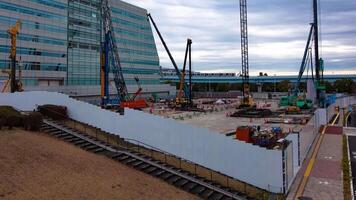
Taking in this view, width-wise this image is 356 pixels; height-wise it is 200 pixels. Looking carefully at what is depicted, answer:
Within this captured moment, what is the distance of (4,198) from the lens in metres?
11.6

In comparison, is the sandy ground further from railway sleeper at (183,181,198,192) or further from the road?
the road

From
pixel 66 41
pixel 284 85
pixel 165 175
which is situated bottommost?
pixel 165 175

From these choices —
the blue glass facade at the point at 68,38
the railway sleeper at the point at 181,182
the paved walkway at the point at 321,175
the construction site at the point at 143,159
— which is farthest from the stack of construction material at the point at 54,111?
the blue glass facade at the point at 68,38

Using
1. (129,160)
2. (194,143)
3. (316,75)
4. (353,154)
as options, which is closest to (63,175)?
(129,160)

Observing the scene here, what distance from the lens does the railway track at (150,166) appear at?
639 inches

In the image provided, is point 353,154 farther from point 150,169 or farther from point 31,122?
point 31,122

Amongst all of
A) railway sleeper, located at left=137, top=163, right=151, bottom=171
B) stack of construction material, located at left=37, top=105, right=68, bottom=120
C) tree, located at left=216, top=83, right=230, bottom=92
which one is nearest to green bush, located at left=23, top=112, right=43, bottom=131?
stack of construction material, located at left=37, top=105, right=68, bottom=120

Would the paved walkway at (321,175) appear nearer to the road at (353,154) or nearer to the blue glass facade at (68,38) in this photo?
the road at (353,154)

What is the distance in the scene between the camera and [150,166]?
18188 millimetres

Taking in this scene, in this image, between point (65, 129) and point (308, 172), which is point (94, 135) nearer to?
point (65, 129)

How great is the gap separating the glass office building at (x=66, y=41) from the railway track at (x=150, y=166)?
52.4 meters

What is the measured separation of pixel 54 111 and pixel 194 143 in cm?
1091

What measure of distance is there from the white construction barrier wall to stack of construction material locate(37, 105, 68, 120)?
35.6 inches

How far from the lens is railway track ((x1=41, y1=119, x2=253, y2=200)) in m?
16.2
